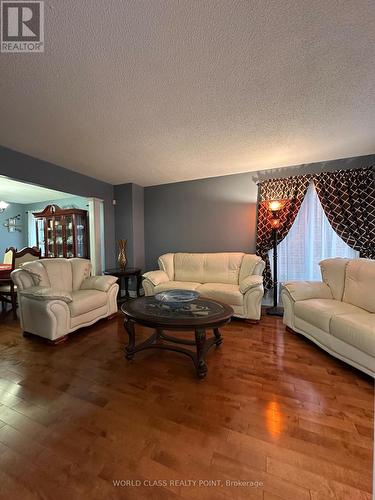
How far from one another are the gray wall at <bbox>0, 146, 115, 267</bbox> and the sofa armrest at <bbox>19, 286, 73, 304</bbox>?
151 centimetres

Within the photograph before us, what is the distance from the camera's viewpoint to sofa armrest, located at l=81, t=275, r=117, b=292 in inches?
119

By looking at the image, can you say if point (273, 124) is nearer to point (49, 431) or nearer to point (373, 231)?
point (373, 231)

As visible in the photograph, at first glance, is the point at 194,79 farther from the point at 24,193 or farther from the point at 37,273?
the point at 24,193

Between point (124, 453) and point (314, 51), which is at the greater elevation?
point (314, 51)

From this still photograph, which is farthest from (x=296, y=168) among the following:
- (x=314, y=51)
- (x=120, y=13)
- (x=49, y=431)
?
(x=49, y=431)

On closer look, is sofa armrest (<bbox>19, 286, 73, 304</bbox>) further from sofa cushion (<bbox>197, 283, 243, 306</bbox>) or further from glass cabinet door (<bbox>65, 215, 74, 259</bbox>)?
glass cabinet door (<bbox>65, 215, 74, 259</bbox>)

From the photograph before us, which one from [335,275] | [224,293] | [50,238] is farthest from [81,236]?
[335,275]

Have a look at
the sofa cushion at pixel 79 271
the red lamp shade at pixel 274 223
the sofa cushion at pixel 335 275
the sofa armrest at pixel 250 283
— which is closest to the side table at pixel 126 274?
the sofa cushion at pixel 79 271

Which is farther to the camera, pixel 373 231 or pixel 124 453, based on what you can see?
pixel 373 231

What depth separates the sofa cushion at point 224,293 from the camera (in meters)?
2.93

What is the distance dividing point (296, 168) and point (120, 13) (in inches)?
126

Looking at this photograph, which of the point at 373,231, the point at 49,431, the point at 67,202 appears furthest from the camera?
the point at 67,202

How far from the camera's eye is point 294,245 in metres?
3.52

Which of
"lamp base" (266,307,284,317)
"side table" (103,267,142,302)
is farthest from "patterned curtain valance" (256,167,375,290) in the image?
"side table" (103,267,142,302)
